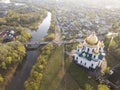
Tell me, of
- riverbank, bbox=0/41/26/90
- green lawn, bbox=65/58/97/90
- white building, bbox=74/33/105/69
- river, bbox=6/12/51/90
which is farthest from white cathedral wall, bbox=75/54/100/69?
riverbank, bbox=0/41/26/90

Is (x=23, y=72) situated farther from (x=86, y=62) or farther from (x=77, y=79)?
(x=86, y=62)

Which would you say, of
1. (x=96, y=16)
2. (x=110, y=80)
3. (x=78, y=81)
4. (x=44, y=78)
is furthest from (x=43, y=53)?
(x=96, y=16)

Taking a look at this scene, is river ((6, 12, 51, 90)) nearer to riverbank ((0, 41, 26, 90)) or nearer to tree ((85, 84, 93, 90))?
riverbank ((0, 41, 26, 90))

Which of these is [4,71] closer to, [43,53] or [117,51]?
[43,53]

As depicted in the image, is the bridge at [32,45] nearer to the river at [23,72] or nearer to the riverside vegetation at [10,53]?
the riverside vegetation at [10,53]

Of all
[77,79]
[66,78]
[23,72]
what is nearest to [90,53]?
[77,79]

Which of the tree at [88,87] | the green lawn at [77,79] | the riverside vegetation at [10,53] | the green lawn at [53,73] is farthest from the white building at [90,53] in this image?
the riverside vegetation at [10,53]
